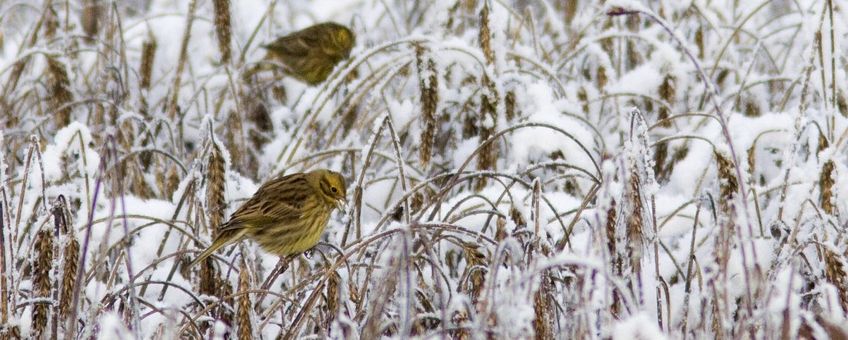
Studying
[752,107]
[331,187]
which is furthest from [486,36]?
[752,107]

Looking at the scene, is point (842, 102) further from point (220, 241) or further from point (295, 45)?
point (295, 45)

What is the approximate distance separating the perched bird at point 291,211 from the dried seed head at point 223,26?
0.59m

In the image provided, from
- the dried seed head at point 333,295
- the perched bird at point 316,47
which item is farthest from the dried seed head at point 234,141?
the dried seed head at point 333,295

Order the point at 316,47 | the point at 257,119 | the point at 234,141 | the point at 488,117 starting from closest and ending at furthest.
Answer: the point at 488,117, the point at 234,141, the point at 316,47, the point at 257,119

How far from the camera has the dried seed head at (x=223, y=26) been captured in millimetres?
4219

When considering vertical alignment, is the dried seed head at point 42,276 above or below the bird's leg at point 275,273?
below

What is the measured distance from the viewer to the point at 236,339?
114 inches

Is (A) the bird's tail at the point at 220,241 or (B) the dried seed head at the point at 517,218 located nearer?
(B) the dried seed head at the point at 517,218

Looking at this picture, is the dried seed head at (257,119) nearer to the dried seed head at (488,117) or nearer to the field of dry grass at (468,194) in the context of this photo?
the field of dry grass at (468,194)

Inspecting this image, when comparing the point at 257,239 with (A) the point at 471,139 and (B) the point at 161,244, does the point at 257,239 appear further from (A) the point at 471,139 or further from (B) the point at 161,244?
(A) the point at 471,139

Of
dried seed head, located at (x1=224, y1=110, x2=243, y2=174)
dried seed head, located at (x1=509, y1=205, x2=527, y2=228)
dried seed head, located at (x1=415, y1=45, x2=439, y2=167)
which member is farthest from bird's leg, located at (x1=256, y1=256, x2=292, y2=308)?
dried seed head, located at (x1=224, y1=110, x2=243, y2=174)

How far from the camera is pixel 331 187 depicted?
399cm

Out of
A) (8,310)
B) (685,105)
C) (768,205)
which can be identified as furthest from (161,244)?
(685,105)

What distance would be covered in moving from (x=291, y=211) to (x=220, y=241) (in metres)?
0.53
